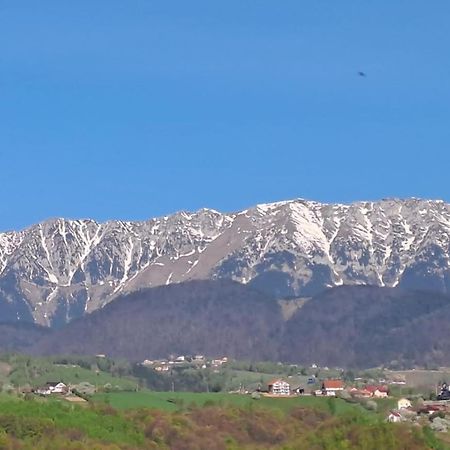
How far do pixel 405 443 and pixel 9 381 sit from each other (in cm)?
7947

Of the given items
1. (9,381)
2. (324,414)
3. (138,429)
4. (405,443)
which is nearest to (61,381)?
(9,381)

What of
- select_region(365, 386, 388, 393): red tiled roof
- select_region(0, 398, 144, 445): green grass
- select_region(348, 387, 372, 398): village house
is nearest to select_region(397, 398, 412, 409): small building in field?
select_region(348, 387, 372, 398): village house

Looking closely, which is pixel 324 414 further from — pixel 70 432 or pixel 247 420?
pixel 70 432

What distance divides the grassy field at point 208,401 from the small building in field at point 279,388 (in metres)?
20.4

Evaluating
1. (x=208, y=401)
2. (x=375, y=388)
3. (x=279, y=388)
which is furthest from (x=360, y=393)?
(x=208, y=401)

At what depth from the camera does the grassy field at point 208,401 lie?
147750 millimetres

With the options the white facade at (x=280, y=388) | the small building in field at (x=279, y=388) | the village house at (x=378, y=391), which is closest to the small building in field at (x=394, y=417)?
the village house at (x=378, y=391)

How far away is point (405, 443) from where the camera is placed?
113 metres

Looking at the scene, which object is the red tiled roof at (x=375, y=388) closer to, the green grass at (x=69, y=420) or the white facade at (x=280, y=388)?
the white facade at (x=280, y=388)

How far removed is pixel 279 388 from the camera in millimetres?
193125

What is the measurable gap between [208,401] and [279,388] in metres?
42.5

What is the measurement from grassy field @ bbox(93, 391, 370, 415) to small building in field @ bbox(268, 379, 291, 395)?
67.1 feet

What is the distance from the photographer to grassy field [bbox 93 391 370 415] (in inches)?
5817

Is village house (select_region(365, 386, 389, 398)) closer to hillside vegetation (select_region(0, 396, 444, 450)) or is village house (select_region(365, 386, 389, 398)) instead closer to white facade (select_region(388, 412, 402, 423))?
white facade (select_region(388, 412, 402, 423))
